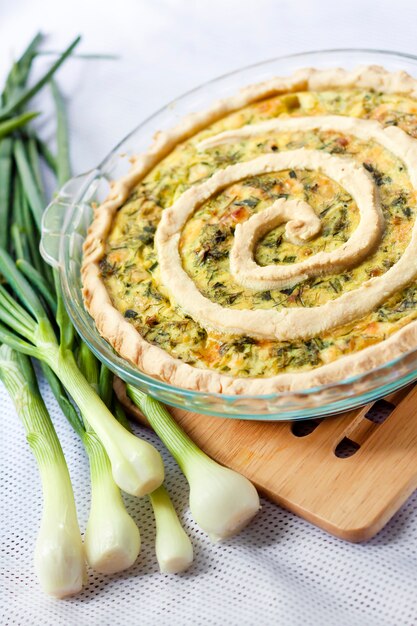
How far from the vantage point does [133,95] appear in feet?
14.3

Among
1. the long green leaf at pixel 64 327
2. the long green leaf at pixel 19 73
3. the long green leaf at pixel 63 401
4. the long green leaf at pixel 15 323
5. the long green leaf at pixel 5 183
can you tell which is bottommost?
the long green leaf at pixel 63 401

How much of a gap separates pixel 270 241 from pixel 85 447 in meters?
0.94

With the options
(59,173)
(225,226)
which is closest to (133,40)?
(59,173)

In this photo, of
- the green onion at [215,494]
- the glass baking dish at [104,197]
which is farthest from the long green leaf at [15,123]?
the green onion at [215,494]

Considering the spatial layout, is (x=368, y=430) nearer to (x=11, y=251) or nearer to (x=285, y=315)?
(x=285, y=315)

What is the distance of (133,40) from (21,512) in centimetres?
279

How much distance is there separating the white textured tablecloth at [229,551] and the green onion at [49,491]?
11 cm

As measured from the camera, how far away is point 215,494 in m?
2.48

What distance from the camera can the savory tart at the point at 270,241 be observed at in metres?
2.60

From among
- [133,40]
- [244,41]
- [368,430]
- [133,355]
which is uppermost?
[244,41]

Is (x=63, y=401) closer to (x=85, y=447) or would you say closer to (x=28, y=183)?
(x=85, y=447)

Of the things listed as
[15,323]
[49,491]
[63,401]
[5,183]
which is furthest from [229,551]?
[5,183]

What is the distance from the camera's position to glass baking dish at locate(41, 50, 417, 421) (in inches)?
93.8

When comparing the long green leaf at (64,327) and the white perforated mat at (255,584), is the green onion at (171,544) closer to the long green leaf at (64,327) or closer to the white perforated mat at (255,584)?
the white perforated mat at (255,584)
